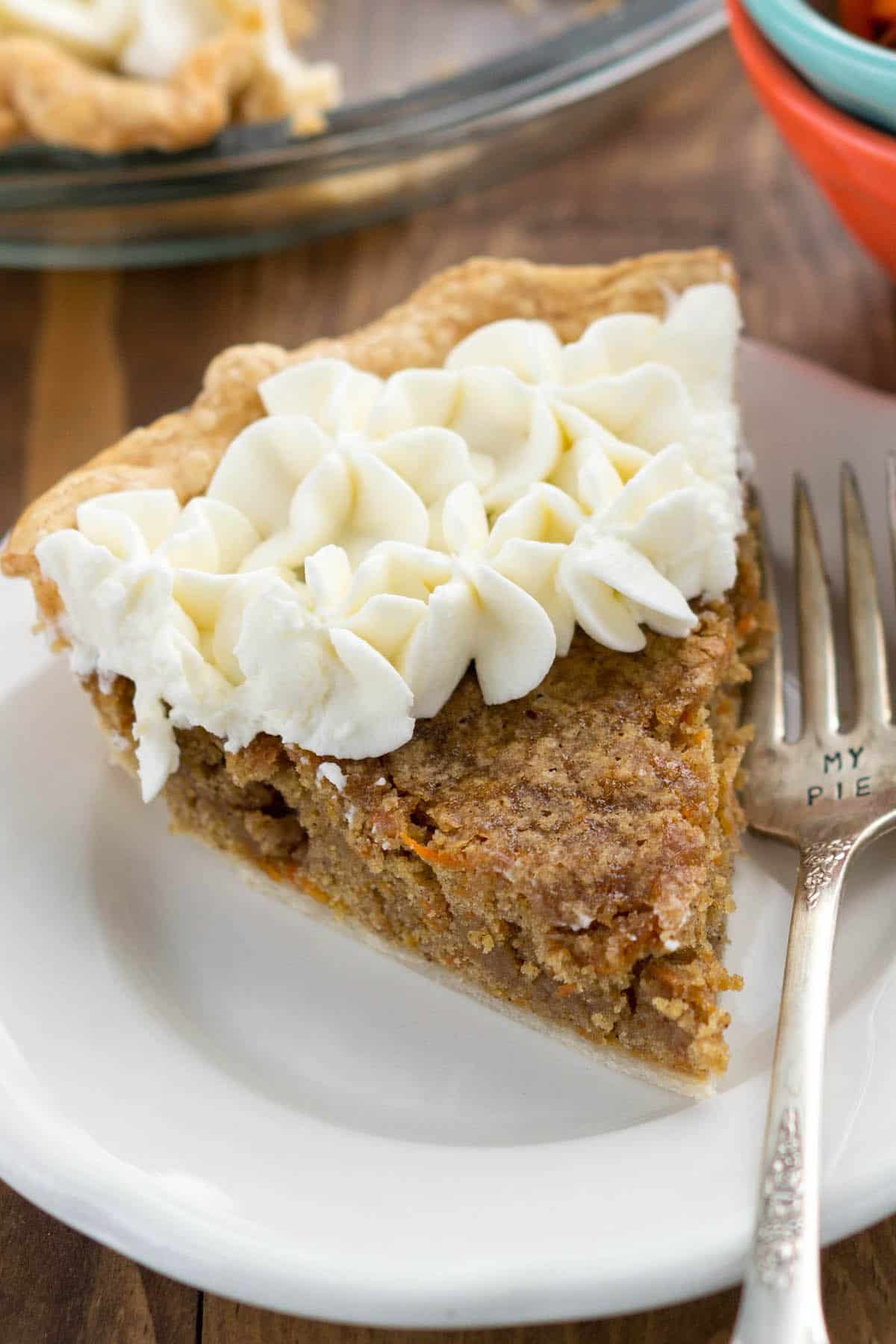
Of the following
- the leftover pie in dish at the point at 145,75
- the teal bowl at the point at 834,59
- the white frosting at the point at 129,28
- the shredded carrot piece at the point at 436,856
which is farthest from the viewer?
the white frosting at the point at 129,28

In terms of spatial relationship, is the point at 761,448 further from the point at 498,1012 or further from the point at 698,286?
the point at 498,1012

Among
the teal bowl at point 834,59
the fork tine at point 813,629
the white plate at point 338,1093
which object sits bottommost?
the white plate at point 338,1093

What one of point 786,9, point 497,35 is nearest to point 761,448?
point 786,9

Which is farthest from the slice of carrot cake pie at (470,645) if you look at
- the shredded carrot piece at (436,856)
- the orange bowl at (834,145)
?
the orange bowl at (834,145)

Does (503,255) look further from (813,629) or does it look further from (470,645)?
(470,645)

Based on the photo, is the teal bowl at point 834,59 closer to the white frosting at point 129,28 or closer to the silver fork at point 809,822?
the silver fork at point 809,822

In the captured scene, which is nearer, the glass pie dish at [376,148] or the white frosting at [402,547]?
the white frosting at [402,547]
